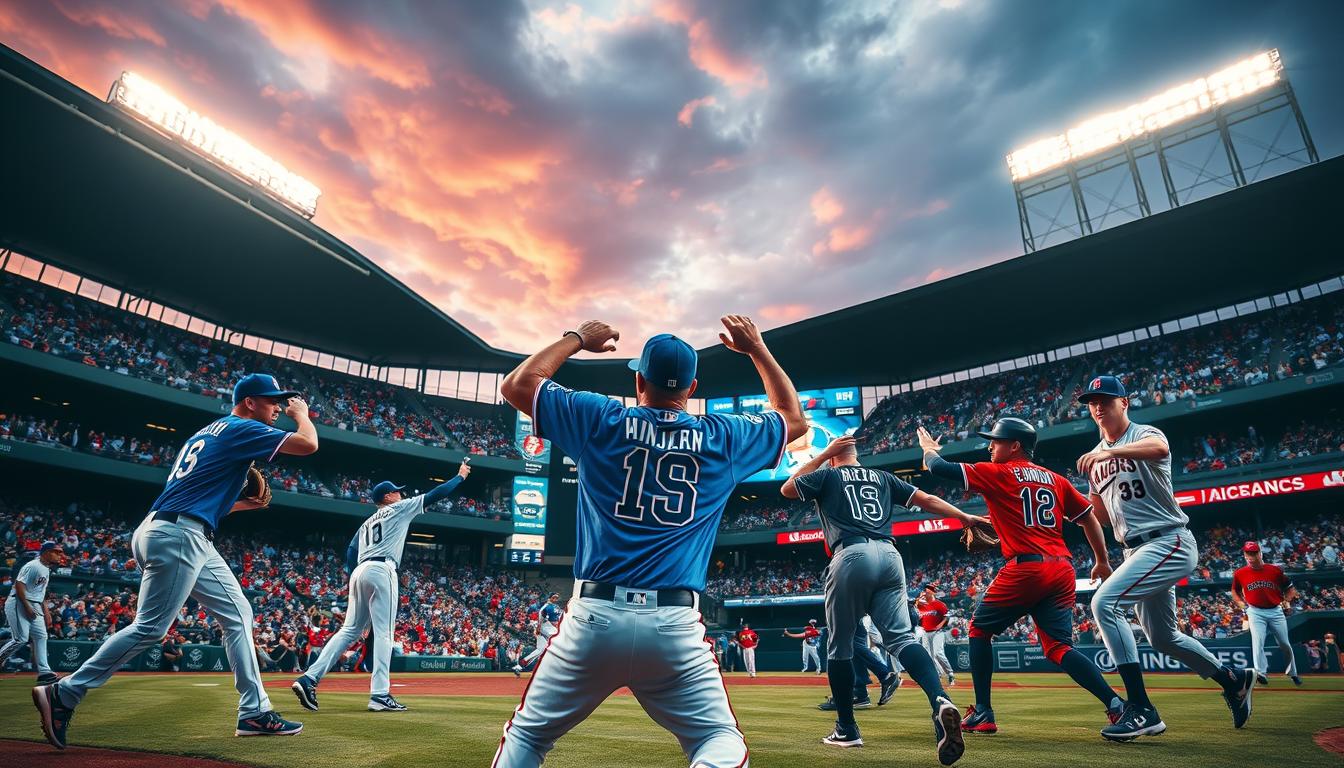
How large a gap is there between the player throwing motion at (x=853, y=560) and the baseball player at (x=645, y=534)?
9.38ft

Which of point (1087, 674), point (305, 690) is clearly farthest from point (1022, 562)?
point (305, 690)

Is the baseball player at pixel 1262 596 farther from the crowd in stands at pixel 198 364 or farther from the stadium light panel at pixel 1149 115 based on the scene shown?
the crowd in stands at pixel 198 364

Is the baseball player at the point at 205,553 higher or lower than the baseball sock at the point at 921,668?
higher

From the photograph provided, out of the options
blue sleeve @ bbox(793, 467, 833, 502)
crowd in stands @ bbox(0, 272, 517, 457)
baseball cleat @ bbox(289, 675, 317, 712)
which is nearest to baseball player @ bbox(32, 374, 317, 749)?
baseball cleat @ bbox(289, 675, 317, 712)

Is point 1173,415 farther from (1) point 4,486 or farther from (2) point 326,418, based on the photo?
(1) point 4,486

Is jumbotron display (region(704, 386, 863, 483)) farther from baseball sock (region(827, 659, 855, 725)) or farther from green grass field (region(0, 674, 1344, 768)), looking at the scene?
baseball sock (region(827, 659, 855, 725))

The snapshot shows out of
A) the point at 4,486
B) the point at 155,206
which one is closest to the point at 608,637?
the point at 155,206

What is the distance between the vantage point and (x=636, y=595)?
2312 millimetres

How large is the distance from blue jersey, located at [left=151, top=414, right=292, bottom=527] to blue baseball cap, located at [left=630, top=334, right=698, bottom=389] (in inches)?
137

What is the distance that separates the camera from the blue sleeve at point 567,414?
259 centimetres

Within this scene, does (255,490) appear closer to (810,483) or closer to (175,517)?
(175,517)

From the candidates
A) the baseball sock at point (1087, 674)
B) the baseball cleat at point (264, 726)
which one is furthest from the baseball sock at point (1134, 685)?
the baseball cleat at point (264, 726)

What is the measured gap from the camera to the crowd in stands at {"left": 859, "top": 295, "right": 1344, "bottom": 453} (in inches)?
1047

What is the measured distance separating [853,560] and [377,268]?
28912mm
